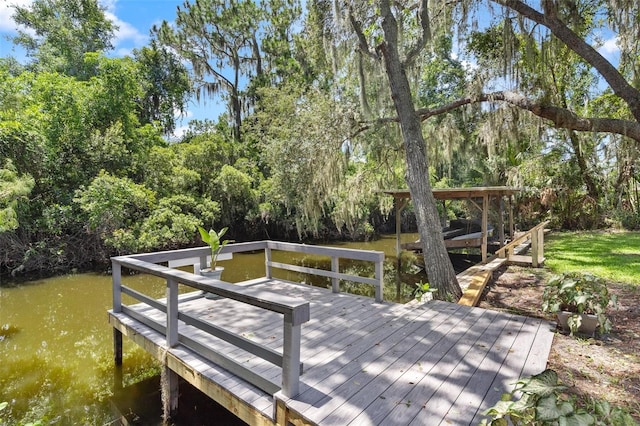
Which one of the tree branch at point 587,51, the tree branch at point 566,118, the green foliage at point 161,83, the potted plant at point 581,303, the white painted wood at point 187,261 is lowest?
the potted plant at point 581,303

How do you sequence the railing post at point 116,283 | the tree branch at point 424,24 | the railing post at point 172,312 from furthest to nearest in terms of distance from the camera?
the tree branch at point 424,24
the railing post at point 116,283
the railing post at point 172,312

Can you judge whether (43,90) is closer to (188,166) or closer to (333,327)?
(188,166)

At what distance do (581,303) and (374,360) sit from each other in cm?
234

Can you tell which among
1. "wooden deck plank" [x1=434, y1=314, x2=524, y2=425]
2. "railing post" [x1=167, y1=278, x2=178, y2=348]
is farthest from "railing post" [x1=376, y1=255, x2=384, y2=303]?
"railing post" [x1=167, y1=278, x2=178, y2=348]

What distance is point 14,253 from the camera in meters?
10.0

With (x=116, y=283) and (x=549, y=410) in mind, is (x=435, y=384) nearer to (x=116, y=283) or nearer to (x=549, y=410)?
(x=549, y=410)

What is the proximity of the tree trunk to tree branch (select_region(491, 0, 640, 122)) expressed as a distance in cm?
190

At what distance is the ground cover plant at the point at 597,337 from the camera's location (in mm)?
2621

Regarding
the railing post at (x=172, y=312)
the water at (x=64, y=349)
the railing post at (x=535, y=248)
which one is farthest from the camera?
the railing post at (x=535, y=248)

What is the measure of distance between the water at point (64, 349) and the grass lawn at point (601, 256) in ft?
11.5

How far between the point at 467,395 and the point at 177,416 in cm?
295

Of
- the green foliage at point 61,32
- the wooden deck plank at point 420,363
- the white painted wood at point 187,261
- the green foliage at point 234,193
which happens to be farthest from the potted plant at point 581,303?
the green foliage at point 61,32

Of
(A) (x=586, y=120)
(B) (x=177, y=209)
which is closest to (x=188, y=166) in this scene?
(B) (x=177, y=209)

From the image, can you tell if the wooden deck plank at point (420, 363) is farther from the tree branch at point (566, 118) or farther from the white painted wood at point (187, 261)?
the tree branch at point (566, 118)
